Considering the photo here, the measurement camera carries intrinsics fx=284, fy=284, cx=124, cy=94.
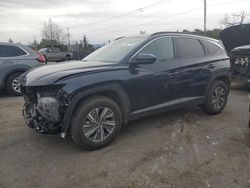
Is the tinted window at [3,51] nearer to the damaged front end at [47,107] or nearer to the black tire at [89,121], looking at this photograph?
the damaged front end at [47,107]

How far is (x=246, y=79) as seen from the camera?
822cm

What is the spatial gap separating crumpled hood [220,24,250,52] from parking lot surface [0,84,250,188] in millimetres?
4730

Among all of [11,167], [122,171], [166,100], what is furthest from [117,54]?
[11,167]

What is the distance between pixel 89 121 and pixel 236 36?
745 centimetres

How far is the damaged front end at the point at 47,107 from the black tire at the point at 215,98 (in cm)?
317

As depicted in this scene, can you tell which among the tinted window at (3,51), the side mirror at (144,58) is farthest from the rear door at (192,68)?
the tinted window at (3,51)

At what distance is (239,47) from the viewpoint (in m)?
8.84

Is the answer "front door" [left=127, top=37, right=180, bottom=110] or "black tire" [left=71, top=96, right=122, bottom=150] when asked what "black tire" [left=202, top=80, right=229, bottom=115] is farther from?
"black tire" [left=71, top=96, right=122, bottom=150]

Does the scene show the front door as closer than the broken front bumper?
No

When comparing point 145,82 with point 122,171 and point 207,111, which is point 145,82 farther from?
point 207,111

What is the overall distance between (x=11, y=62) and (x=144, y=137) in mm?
5370

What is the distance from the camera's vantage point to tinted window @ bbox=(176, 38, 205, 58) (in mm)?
5327

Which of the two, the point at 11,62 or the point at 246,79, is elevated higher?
the point at 11,62

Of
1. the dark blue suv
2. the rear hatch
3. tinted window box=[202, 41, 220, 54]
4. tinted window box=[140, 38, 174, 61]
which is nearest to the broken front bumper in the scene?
the dark blue suv
